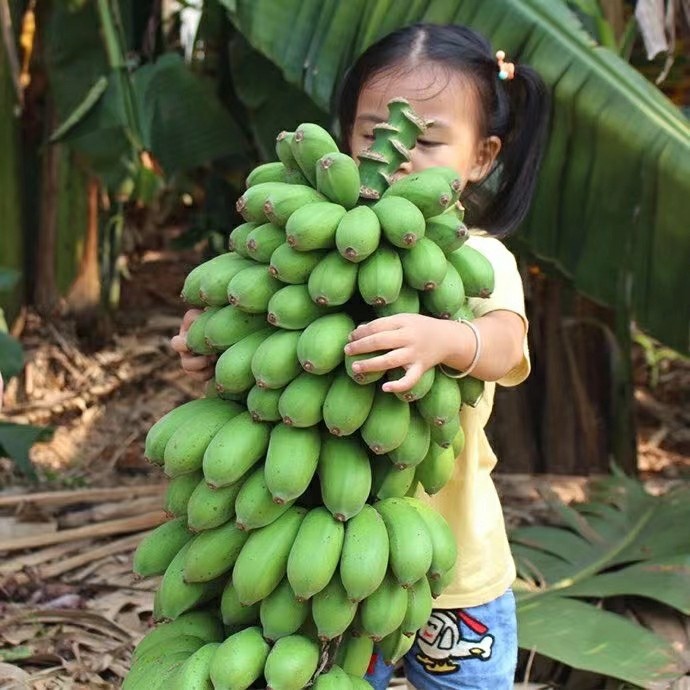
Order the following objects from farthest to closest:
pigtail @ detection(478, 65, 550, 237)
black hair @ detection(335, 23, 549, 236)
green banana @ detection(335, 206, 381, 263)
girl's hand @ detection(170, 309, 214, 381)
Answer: pigtail @ detection(478, 65, 550, 237)
black hair @ detection(335, 23, 549, 236)
girl's hand @ detection(170, 309, 214, 381)
green banana @ detection(335, 206, 381, 263)

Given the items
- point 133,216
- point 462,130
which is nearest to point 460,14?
point 462,130

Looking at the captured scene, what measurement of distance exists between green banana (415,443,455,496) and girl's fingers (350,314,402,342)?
0.19 metres

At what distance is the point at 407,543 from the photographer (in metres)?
1.18

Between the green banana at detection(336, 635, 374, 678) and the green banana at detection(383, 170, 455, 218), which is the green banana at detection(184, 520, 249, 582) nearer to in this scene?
the green banana at detection(336, 635, 374, 678)

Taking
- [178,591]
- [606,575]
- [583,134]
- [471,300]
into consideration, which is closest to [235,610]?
[178,591]

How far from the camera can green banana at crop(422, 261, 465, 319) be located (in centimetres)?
119

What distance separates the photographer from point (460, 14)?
2.48 metres

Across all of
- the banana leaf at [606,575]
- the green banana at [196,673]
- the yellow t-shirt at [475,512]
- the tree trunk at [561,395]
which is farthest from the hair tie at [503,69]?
the tree trunk at [561,395]

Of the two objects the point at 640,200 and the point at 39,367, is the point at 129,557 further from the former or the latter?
the point at 39,367

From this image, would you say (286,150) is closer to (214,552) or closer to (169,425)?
(169,425)

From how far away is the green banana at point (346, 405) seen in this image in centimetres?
115

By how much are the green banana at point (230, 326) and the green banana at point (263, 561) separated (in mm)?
221

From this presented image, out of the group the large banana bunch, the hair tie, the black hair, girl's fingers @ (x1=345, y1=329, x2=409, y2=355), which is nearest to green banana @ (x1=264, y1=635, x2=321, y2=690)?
the large banana bunch

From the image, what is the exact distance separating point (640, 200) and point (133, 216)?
11.6 feet
